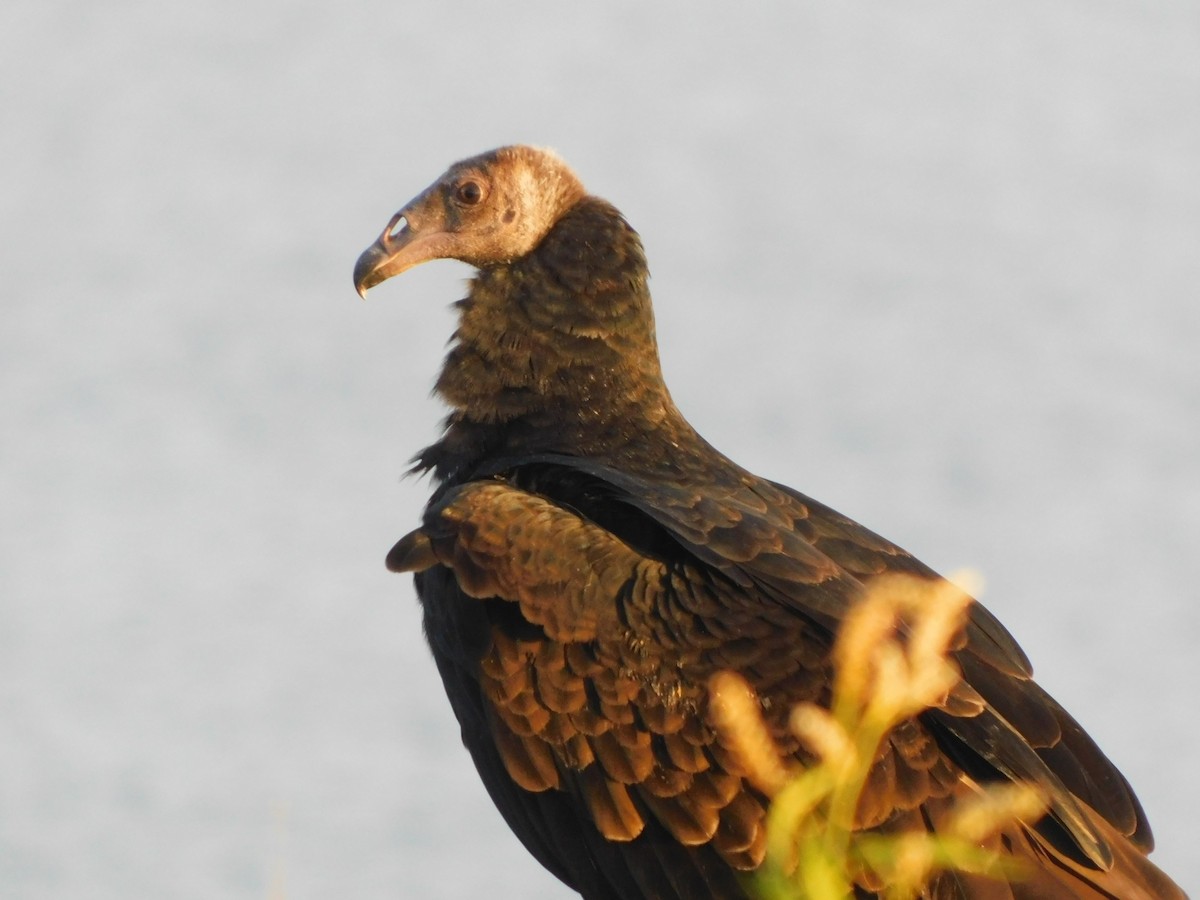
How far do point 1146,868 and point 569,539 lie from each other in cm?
165

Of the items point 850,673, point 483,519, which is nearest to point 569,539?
point 483,519

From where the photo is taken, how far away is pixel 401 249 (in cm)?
593

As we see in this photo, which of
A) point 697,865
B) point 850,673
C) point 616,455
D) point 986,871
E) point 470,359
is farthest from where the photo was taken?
point 470,359

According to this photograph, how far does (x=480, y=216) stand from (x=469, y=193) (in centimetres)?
14

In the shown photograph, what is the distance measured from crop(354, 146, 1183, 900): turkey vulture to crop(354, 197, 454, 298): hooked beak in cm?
63

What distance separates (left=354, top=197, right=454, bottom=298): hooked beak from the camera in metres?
5.77

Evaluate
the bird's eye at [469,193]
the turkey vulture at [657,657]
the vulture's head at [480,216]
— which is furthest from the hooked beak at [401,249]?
the turkey vulture at [657,657]

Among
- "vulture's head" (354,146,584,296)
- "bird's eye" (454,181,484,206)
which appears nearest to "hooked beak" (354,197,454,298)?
"vulture's head" (354,146,584,296)

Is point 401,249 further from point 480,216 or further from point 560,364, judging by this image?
point 560,364

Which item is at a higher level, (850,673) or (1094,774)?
(1094,774)

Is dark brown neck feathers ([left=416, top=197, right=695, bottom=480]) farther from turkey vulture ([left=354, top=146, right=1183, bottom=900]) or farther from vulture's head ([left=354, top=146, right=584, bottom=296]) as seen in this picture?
vulture's head ([left=354, top=146, right=584, bottom=296])

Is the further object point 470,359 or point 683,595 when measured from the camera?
point 470,359

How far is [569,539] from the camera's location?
182 inches

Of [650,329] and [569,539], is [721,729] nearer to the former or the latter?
[569,539]
